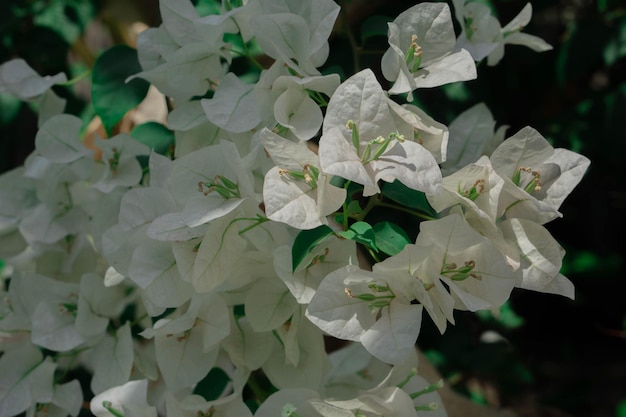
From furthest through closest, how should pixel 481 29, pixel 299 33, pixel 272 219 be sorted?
pixel 481 29, pixel 299 33, pixel 272 219

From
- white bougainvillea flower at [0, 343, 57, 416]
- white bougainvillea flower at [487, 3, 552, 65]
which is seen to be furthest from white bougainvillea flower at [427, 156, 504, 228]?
white bougainvillea flower at [0, 343, 57, 416]

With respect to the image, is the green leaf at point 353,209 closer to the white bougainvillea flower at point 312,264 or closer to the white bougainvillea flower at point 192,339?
the white bougainvillea flower at point 312,264

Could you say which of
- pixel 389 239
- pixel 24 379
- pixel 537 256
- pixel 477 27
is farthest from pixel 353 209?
pixel 24 379

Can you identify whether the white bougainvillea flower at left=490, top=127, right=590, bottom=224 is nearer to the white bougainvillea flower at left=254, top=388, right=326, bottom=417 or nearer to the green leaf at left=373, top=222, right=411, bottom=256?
the green leaf at left=373, top=222, right=411, bottom=256

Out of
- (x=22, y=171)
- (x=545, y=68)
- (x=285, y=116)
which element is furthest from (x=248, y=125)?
(x=545, y=68)

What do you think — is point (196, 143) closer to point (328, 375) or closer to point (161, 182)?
point (161, 182)

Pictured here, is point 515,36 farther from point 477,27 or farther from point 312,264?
point 312,264
